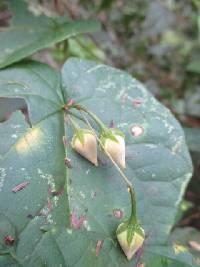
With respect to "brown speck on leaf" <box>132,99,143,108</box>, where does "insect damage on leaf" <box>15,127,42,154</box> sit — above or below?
below

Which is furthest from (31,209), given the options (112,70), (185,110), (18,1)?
(185,110)

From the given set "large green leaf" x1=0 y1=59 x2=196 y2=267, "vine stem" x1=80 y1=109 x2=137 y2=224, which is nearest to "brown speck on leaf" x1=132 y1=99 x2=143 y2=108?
"large green leaf" x1=0 y1=59 x2=196 y2=267

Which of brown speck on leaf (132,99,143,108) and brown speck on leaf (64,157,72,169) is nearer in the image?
brown speck on leaf (64,157,72,169)

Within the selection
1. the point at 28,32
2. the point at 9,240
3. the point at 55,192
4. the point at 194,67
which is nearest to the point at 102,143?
the point at 55,192

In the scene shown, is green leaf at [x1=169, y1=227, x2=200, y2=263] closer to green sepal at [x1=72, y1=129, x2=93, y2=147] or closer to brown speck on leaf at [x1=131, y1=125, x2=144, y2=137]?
brown speck on leaf at [x1=131, y1=125, x2=144, y2=137]

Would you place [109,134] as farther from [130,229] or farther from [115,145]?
[130,229]

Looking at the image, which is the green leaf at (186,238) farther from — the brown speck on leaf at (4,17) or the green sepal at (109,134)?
the brown speck on leaf at (4,17)

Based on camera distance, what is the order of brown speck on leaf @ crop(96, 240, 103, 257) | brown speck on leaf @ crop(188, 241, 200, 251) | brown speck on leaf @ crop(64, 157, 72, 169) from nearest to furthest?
brown speck on leaf @ crop(96, 240, 103, 257), brown speck on leaf @ crop(64, 157, 72, 169), brown speck on leaf @ crop(188, 241, 200, 251)

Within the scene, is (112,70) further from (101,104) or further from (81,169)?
(81,169)
